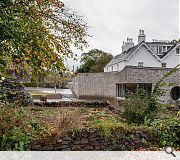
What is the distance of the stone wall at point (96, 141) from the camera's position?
23.1 ft

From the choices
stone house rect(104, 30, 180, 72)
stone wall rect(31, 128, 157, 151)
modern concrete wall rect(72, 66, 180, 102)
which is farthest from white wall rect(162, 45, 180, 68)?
stone wall rect(31, 128, 157, 151)

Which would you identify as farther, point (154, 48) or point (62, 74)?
point (154, 48)

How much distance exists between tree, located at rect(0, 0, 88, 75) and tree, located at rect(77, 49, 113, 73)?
3329 centimetres

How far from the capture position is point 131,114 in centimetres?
983

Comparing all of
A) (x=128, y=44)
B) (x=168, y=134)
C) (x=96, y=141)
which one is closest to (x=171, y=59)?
(x=128, y=44)

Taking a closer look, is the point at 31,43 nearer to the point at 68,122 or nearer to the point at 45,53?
the point at 45,53

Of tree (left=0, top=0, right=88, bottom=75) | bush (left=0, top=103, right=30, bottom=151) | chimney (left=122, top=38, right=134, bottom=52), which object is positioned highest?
chimney (left=122, top=38, right=134, bottom=52)

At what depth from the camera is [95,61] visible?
48062 mm

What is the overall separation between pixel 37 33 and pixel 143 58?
29.0m

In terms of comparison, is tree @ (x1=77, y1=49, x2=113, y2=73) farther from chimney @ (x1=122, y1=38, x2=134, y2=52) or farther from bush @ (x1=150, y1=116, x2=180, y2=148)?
bush @ (x1=150, y1=116, x2=180, y2=148)

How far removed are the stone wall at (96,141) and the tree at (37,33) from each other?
6.10ft

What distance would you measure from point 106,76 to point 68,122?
19760mm

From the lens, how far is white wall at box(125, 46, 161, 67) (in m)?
35.3

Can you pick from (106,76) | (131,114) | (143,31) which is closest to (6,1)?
(131,114)
